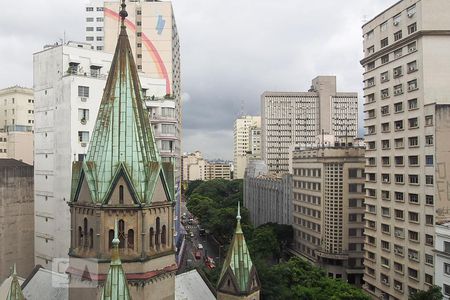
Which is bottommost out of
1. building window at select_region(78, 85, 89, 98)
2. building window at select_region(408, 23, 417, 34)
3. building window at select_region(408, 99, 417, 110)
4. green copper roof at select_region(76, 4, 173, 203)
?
green copper roof at select_region(76, 4, 173, 203)

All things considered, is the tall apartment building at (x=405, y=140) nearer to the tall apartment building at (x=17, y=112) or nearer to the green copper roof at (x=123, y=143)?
the green copper roof at (x=123, y=143)

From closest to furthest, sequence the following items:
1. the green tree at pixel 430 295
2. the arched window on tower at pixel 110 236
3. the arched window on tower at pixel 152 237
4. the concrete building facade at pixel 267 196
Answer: the arched window on tower at pixel 110 236 < the arched window on tower at pixel 152 237 < the green tree at pixel 430 295 < the concrete building facade at pixel 267 196

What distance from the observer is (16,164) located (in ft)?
216

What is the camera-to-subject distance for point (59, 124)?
181 ft

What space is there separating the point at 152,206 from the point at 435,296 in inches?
1417

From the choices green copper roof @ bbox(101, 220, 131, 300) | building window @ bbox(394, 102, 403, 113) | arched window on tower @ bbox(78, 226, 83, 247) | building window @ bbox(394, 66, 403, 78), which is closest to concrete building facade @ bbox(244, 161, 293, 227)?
building window @ bbox(394, 102, 403, 113)

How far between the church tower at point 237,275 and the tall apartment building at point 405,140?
33.2 m

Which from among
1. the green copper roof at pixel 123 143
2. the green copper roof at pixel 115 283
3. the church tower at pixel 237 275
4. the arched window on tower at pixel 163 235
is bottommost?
the church tower at pixel 237 275

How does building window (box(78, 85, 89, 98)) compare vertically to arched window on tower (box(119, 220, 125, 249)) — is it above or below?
above

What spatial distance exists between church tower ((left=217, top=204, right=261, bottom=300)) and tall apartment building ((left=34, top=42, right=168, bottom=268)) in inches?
1176

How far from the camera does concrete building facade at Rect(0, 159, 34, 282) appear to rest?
62188mm

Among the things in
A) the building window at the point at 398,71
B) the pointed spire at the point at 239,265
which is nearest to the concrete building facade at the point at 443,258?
the building window at the point at 398,71

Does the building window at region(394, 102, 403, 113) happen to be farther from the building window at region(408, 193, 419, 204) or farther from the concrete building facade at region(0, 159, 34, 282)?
the concrete building facade at region(0, 159, 34, 282)

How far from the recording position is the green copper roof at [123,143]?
23.2 meters
